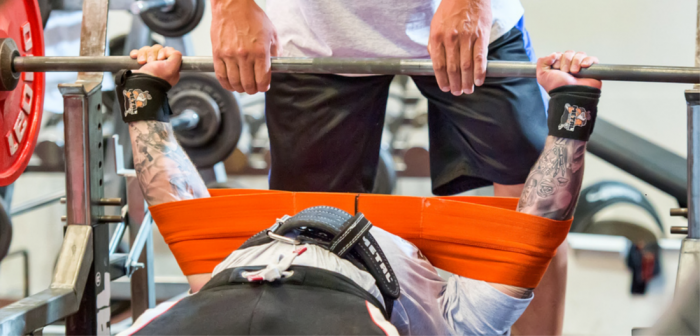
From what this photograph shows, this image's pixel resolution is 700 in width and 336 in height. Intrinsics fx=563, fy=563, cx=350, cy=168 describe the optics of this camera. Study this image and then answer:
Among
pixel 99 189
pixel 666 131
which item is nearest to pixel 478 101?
pixel 99 189

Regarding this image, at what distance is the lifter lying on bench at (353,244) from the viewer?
2.26ft

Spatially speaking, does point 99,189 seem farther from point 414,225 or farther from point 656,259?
point 656,259

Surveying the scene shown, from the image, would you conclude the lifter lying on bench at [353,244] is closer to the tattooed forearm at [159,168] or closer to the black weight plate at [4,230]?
the tattooed forearm at [159,168]

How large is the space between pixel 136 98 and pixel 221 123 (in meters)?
1.13

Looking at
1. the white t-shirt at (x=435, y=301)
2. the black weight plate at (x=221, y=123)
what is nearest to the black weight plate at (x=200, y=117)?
the black weight plate at (x=221, y=123)

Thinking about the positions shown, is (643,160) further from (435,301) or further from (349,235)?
(349,235)

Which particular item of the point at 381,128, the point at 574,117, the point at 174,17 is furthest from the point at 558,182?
the point at 174,17

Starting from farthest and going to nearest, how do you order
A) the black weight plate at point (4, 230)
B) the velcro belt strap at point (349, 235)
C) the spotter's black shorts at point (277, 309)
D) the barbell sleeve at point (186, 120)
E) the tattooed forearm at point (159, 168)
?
the black weight plate at point (4, 230)
the barbell sleeve at point (186, 120)
the tattooed forearm at point (159, 168)
the velcro belt strap at point (349, 235)
the spotter's black shorts at point (277, 309)

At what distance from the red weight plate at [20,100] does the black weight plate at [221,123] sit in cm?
86

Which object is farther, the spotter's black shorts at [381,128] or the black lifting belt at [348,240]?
the spotter's black shorts at [381,128]

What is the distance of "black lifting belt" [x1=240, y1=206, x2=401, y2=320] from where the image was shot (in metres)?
0.83

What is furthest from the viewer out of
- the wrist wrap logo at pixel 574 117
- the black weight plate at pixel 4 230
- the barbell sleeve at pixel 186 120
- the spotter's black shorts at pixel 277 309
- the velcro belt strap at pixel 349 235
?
the black weight plate at pixel 4 230

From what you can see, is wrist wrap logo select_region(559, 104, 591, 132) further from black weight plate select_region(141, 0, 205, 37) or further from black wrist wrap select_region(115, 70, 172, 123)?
black weight plate select_region(141, 0, 205, 37)

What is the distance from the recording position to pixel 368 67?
1.08 meters
